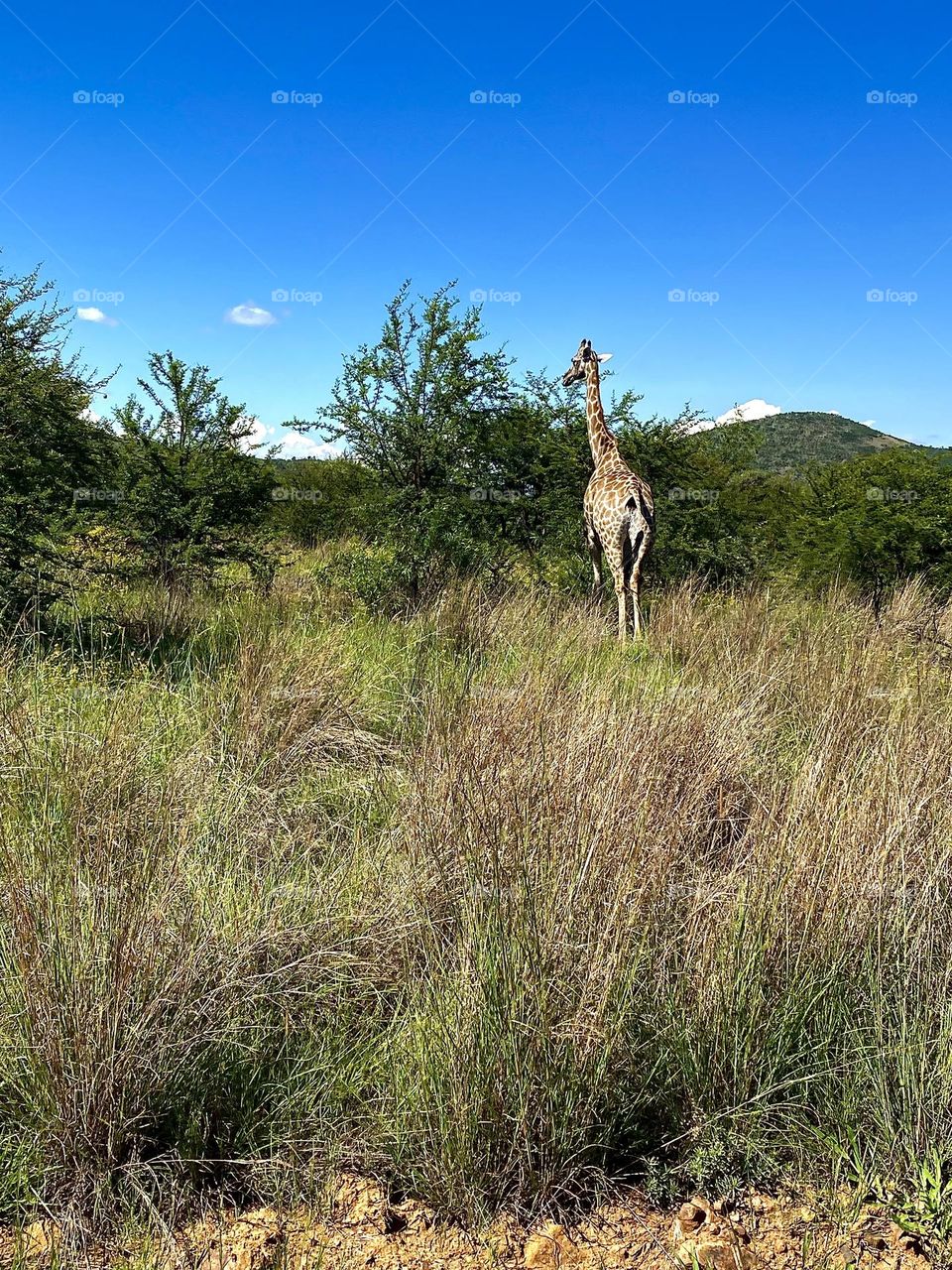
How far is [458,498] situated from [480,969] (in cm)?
721

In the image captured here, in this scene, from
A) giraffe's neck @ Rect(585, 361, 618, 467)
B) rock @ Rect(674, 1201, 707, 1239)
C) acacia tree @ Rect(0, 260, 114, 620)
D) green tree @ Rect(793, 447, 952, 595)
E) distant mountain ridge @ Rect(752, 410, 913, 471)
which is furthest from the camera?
distant mountain ridge @ Rect(752, 410, 913, 471)

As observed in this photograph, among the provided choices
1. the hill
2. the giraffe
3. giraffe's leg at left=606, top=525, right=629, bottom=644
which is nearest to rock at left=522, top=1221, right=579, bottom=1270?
the giraffe

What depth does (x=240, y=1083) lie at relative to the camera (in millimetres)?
2184

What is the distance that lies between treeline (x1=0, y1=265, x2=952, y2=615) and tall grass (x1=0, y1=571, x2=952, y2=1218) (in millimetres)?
5144

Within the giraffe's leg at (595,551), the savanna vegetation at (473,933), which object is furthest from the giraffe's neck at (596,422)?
the savanna vegetation at (473,933)

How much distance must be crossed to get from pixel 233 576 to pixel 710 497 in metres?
6.46

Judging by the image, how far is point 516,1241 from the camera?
190cm

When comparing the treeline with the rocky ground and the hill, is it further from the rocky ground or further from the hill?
the hill

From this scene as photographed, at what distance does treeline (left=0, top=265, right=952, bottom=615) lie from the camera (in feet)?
28.4

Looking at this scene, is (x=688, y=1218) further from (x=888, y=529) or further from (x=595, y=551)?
(x=888, y=529)

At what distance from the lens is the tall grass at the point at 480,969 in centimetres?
199

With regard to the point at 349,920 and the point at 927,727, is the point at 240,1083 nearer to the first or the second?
the point at 349,920

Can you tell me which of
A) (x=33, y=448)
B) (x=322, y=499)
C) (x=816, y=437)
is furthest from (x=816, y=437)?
(x=33, y=448)

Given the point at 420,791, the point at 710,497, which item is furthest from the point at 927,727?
the point at 710,497
